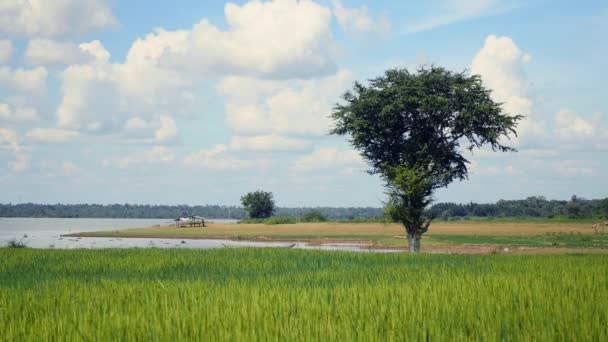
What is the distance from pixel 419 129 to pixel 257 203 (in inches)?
4055

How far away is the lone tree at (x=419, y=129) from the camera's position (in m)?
43.9

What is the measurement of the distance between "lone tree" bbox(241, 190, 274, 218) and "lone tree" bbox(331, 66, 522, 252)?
100572mm

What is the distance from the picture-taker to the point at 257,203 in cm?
14562

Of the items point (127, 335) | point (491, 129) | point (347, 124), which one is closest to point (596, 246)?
point (491, 129)

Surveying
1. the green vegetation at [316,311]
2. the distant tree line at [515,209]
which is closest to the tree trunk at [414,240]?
the green vegetation at [316,311]

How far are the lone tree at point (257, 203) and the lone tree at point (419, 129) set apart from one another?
101 metres

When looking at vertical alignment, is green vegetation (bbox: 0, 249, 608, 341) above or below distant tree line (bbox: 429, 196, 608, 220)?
below

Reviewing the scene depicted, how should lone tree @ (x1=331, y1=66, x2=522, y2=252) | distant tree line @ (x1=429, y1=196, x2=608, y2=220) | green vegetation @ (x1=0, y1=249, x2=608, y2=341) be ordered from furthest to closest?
distant tree line @ (x1=429, y1=196, x2=608, y2=220) → lone tree @ (x1=331, y1=66, x2=522, y2=252) → green vegetation @ (x1=0, y1=249, x2=608, y2=341)

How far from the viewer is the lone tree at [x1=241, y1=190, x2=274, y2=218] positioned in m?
146

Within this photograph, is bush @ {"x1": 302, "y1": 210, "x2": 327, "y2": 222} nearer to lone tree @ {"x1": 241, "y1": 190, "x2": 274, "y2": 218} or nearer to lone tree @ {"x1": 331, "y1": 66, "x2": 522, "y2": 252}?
lone tree @ {"x1": 241, "y1": 190, "x2": 274, "y2": 218}

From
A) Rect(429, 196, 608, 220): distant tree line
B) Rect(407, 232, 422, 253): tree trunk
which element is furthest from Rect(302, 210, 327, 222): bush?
Rect(407, 232, 422, 253): tree trunk

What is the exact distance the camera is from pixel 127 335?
830cm

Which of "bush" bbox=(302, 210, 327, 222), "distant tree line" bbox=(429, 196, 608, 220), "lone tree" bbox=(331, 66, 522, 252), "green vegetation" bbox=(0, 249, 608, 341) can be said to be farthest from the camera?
"distant tree line" bbox=(429, 196, 608, 220)

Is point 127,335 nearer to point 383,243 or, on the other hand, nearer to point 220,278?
point 220,278
